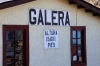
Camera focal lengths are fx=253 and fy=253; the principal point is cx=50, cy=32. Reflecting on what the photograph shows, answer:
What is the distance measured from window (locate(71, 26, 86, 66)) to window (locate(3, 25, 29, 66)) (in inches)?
99.5

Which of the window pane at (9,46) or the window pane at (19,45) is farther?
the window pane at (19,45)

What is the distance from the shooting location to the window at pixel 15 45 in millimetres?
8584

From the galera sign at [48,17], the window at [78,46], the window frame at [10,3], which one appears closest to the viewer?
the window frame at [10,3]

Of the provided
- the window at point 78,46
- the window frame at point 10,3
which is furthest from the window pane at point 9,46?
the window at point 78,46

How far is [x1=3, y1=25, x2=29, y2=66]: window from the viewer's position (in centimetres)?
858

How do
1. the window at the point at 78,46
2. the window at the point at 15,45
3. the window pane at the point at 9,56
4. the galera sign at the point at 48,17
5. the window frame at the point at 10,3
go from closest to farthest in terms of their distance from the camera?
1. the window frame at the point at 10,3
2. the window at the point at 15,45
3. the window pane at the point at 9,56
4. the galera sign at the point at 48,17
5. the window at the point at 78,46

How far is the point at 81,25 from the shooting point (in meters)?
11.2

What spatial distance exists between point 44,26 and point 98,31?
3.52m

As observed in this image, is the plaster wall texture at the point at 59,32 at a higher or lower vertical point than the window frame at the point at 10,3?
lower

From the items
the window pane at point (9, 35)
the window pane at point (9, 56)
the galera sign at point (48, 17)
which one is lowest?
the window pane at point (9, 56)

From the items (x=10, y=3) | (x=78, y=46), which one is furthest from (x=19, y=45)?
(x=78, y=46)

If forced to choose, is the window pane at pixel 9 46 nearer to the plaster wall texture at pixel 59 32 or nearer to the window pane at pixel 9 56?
the window pane at pixel 9 56

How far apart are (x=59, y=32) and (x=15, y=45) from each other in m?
2.17

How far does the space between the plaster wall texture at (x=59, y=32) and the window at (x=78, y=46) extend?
0.73 ft
